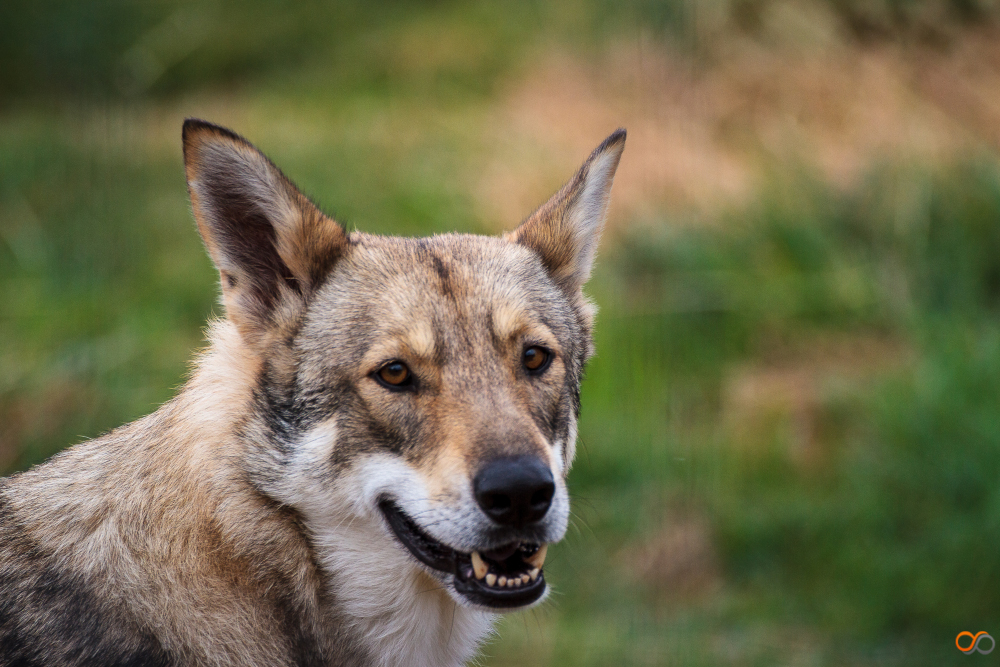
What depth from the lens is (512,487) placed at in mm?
Answer: 3027

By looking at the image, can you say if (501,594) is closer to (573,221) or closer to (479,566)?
(479,566)

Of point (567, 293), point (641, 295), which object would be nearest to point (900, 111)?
point (641, 295)

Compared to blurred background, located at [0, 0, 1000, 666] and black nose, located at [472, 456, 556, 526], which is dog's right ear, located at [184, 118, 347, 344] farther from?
blurred background, located at [0, 0, 1000, 666]

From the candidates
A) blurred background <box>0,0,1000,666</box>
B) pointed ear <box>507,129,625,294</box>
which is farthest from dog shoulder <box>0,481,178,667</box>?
blurred background <box>0,0,1000,666</box>

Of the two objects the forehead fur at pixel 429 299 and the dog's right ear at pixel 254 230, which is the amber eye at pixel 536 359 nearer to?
the forehead fur at pixel 429 299

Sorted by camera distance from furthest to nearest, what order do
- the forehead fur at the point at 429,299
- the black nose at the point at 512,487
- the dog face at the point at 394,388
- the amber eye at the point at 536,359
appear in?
the amber eye at the point at 536,359, the forehead fur at the point at 429,299, the dog face at the point at 394,388, the black nose at the point at 512,487

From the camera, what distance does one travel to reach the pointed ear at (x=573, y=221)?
13.2ft

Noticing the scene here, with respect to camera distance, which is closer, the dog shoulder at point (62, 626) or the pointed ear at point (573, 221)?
the dog shoulder at point (62, 626)

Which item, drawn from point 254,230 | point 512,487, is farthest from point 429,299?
point 512,487

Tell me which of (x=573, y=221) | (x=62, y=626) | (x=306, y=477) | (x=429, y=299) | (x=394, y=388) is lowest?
(x=62, y=626)

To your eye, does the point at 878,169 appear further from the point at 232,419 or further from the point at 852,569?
the point at 232,419

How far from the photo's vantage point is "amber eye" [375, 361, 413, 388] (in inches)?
133

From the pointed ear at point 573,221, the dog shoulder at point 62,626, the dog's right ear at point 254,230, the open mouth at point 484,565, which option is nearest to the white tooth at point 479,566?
the open mouth at point 484,565

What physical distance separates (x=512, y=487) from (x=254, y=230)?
1.45 metres
